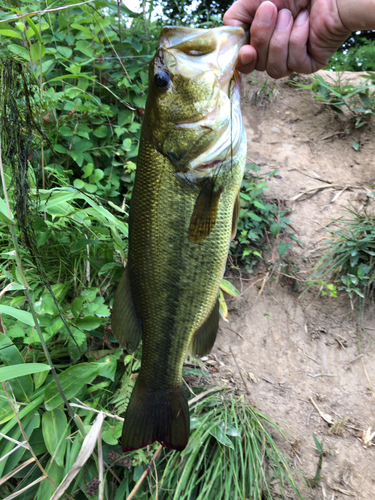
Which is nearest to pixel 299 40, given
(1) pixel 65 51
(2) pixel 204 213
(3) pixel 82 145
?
(2) pixel 204 213

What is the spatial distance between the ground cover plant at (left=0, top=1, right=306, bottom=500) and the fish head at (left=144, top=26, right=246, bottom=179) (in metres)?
0.56

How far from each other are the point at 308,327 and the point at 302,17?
243cm

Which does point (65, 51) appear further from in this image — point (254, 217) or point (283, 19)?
point (254, 217)

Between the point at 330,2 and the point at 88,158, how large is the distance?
6.14ft

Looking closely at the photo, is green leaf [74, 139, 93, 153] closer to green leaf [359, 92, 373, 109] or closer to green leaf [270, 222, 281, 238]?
green leaf [270, 222, 281, 238]

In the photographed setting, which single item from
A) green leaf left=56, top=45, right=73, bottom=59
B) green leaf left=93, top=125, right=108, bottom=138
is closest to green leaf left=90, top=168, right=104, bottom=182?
green leaf left=93, top=125, right=108, bottom=138

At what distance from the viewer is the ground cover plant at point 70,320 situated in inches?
56.7

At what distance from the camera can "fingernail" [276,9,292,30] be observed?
5.15 ft

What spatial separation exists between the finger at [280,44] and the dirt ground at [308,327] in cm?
194

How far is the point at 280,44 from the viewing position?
62.6 inches

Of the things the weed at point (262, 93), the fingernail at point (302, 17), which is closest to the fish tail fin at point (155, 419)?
the fingernail at point (302, 17)

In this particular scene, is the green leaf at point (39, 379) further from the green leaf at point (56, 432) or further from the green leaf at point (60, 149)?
the green leaf at point (60, 149)

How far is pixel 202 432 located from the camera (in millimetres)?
2100

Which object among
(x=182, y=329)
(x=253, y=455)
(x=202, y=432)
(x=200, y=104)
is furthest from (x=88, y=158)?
(x=253, y=455)
